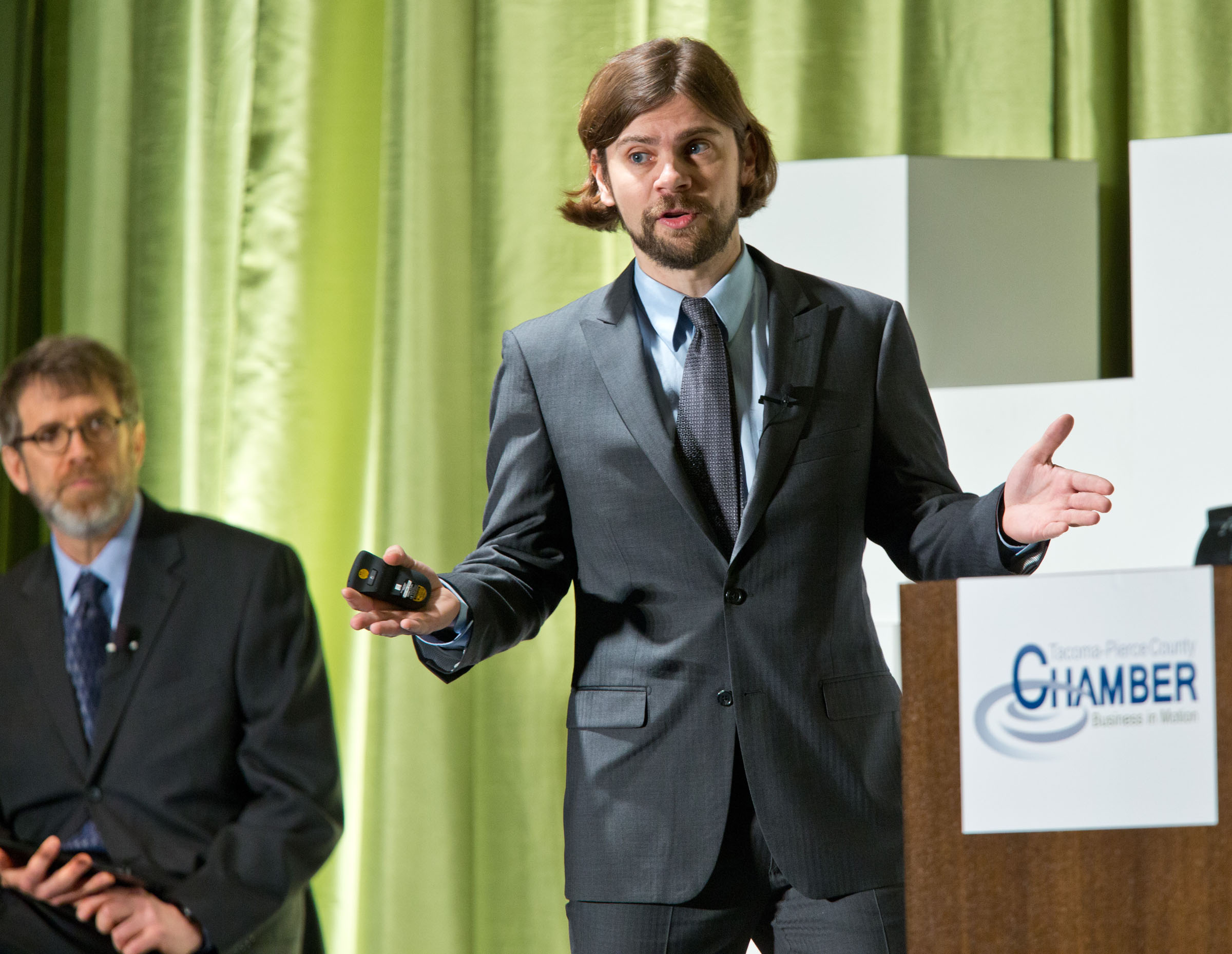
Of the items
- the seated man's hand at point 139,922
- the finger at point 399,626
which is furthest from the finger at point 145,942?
the finger at point 399,626

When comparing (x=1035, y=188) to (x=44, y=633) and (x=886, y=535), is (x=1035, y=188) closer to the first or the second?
(x=886, y=535)

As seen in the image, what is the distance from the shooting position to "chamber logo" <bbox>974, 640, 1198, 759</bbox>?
3.04 feet

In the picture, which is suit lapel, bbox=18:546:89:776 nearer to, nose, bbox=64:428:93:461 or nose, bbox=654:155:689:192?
nose, bbox=64:428:93:461

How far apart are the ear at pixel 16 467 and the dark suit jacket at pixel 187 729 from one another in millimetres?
185

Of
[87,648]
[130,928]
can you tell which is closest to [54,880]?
[130,928]

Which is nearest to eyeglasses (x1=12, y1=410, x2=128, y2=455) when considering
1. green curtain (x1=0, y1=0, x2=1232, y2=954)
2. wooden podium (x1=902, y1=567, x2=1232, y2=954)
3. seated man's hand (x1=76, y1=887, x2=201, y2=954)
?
green curtain (x1=0, y1=0, x2=1232, y2=954)

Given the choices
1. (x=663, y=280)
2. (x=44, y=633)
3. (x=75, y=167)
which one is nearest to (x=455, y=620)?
(x=663, y=280)

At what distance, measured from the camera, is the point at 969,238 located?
2.24 m

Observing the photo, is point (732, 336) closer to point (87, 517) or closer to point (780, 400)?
point (780, 400)

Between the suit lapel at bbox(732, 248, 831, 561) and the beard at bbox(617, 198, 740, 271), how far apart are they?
0.30ft

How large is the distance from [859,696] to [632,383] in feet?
1.32

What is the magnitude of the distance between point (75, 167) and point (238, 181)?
0.35 metres

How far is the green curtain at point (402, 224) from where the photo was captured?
2494mm

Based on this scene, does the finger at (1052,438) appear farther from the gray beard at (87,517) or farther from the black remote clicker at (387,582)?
the gray beard at (87,517)
